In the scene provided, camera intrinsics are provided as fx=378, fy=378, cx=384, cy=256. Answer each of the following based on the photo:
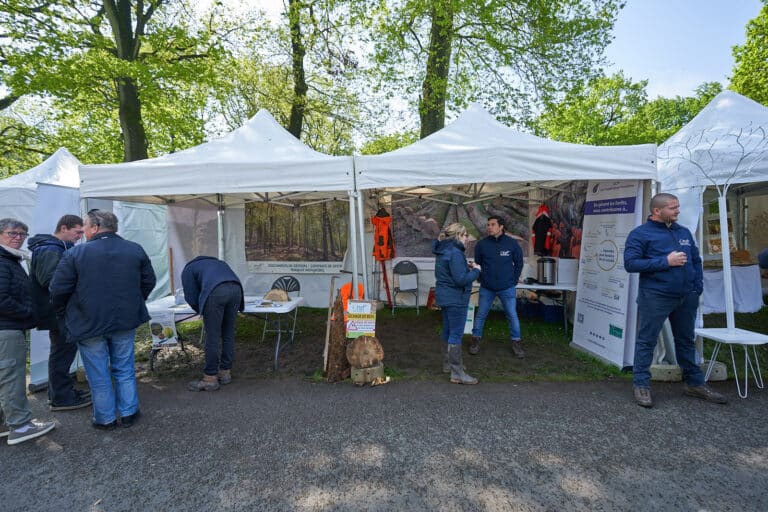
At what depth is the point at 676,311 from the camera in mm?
3264

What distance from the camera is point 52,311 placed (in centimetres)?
324

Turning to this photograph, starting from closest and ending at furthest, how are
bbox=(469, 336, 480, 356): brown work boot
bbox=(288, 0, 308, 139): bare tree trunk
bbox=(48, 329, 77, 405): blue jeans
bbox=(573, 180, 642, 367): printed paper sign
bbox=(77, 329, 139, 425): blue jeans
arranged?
bbox=(77, 329, 139, 425): blue jeans, bbox=(48, 329, 77, 405): blue jeans, bbox=(573, 180, 642, 367): printed paper sign, bbox=(469, 336, 480, 356): brown work boot, bbox=(288, 0, 308, 139): bare tree trunk

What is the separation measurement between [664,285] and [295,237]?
6.21 metres

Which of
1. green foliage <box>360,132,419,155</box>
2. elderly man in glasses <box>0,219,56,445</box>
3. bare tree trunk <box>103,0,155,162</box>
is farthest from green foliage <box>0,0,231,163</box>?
elderly man in glasses <box>0,219,56,445</box>

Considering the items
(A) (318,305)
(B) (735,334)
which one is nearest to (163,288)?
(A) (318,305)

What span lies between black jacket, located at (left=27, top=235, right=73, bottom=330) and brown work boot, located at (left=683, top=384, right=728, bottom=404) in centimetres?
556

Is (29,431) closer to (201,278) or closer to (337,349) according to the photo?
(201,278)

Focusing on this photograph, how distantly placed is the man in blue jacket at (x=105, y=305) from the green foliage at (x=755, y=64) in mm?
16251

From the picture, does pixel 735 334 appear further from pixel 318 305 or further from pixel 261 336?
pixel 318 305

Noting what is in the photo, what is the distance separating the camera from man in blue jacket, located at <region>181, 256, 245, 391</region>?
3533mm

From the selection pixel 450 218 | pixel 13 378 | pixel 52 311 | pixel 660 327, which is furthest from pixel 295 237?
pixel 660 327

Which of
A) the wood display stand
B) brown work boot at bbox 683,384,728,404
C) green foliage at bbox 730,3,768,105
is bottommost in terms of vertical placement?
brown work boot at bbox 683,384,728,404

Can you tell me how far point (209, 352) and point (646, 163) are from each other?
15.3 ft

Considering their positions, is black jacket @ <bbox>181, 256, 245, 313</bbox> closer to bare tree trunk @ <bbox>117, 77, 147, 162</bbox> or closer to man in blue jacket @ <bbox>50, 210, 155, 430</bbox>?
man in blue jacket @ <bbox>50, 210, 155, 430</bbox>
